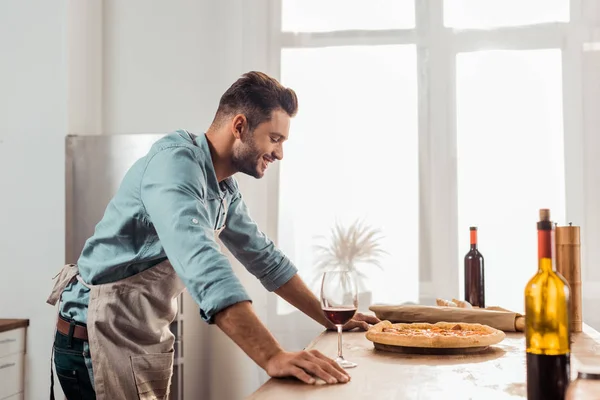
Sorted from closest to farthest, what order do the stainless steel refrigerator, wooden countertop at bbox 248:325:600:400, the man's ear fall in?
wooden countertop at bbox 248:325:600:400
the man's ear
the stainless steel refrigerator

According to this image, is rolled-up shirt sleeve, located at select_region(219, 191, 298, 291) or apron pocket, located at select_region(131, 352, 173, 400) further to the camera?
rolled-up shirt sleeve, located at select_region(219, 191, 298, 291)

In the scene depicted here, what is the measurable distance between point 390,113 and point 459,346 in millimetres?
2411

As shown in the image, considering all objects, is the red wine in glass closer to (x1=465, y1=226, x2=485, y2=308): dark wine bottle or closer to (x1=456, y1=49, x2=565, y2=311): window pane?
(x1=465, y1=226, x2=485, y2=308): dark wine bottle

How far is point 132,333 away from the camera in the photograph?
1.91 m

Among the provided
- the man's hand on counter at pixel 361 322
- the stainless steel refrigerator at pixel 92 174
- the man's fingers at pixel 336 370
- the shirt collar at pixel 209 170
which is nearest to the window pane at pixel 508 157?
the stainless steel refrigerator at pixel 92 174

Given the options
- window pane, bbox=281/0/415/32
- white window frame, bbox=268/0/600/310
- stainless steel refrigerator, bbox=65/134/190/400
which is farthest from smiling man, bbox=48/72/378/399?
window pane, bbox=281/0/415/32

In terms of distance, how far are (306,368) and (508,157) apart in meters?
2.77

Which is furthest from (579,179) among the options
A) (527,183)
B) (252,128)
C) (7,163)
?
(7,163)

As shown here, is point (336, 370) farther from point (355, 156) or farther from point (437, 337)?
point (355, 156)

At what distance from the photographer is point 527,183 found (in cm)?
376

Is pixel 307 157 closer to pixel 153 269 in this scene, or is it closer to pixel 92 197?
pixel 92 197

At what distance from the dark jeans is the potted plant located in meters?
2.02

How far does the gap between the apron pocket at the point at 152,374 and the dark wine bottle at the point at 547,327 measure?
1.18m

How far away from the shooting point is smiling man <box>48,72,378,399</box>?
66.0 inches
